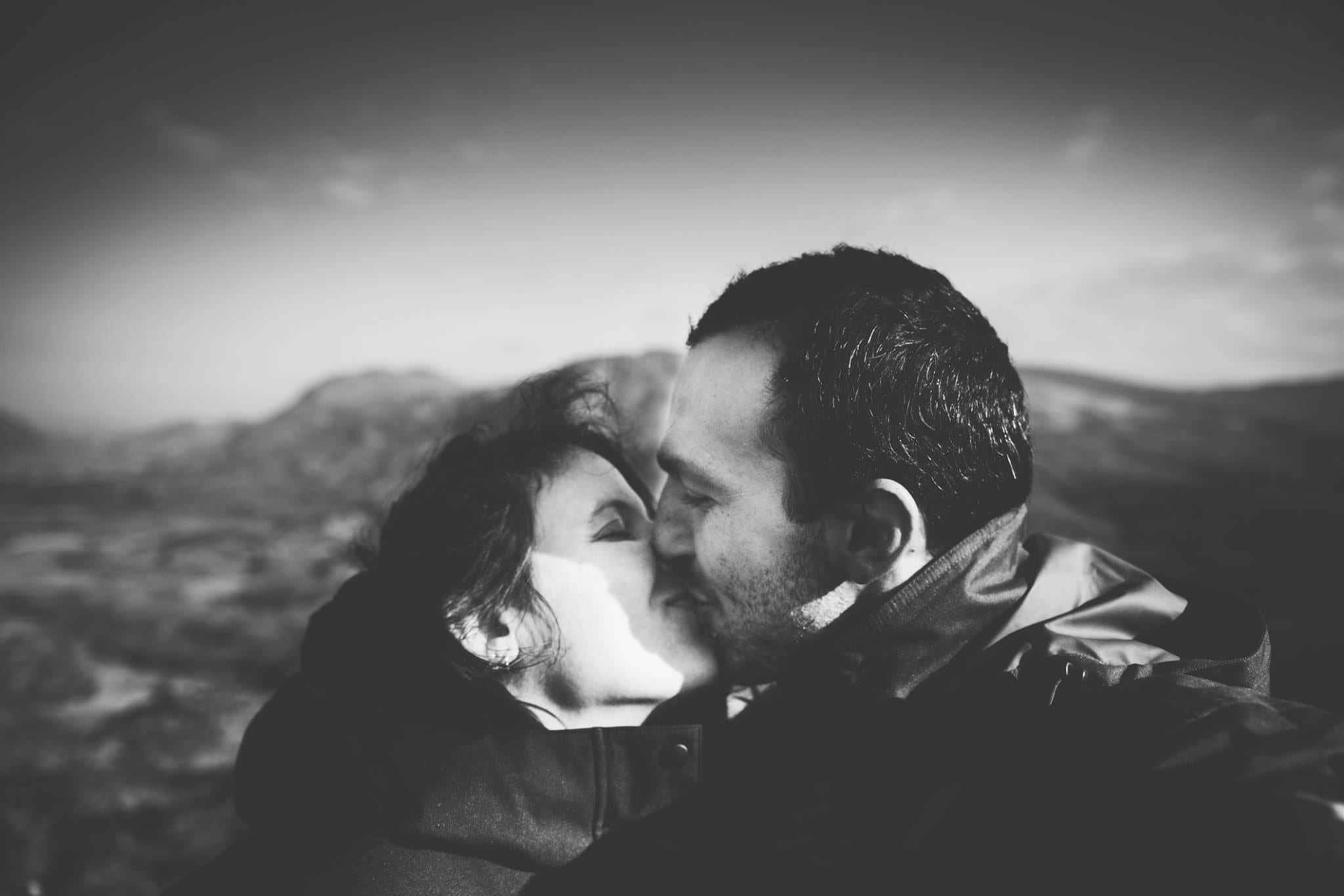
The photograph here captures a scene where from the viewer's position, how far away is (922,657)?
159 centimetres

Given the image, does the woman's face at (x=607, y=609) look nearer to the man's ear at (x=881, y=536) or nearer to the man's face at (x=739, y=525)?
the man's face at (x=739, y=525)

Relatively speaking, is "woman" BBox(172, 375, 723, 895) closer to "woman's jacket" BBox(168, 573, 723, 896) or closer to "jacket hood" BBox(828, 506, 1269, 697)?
"woman's jacket" BBox(168, 573, 723, 896)

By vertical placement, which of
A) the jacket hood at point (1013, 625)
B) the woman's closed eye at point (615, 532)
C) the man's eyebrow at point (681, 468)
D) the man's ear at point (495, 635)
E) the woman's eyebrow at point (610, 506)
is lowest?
the man's ear at point (495, 635)

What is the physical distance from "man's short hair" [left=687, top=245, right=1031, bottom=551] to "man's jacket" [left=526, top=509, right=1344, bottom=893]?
0.72ft

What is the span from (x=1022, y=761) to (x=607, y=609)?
53.2 inches

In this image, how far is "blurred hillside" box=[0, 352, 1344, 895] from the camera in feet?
10.7

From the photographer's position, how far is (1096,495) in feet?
27.4

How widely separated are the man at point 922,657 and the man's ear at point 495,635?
0.69 meters

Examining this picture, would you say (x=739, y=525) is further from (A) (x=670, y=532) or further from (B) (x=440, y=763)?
(B) (x=440, y=763)

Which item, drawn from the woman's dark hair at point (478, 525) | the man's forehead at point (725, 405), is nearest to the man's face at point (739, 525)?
the man's forehead at point (725, 405)

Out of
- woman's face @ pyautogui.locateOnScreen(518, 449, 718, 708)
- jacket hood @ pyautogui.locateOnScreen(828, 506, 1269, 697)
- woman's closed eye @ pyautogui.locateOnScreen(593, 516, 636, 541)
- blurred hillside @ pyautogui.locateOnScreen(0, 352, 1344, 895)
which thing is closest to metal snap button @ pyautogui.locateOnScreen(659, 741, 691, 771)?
woman's face @ pyautogui.locateOnScreen(518, 449, 718, 708)

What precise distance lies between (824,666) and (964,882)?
23.9 inches

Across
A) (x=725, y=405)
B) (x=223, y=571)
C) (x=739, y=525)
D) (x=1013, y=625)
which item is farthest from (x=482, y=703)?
(x=223, y=571)

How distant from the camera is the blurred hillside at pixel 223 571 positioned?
3271 mm
